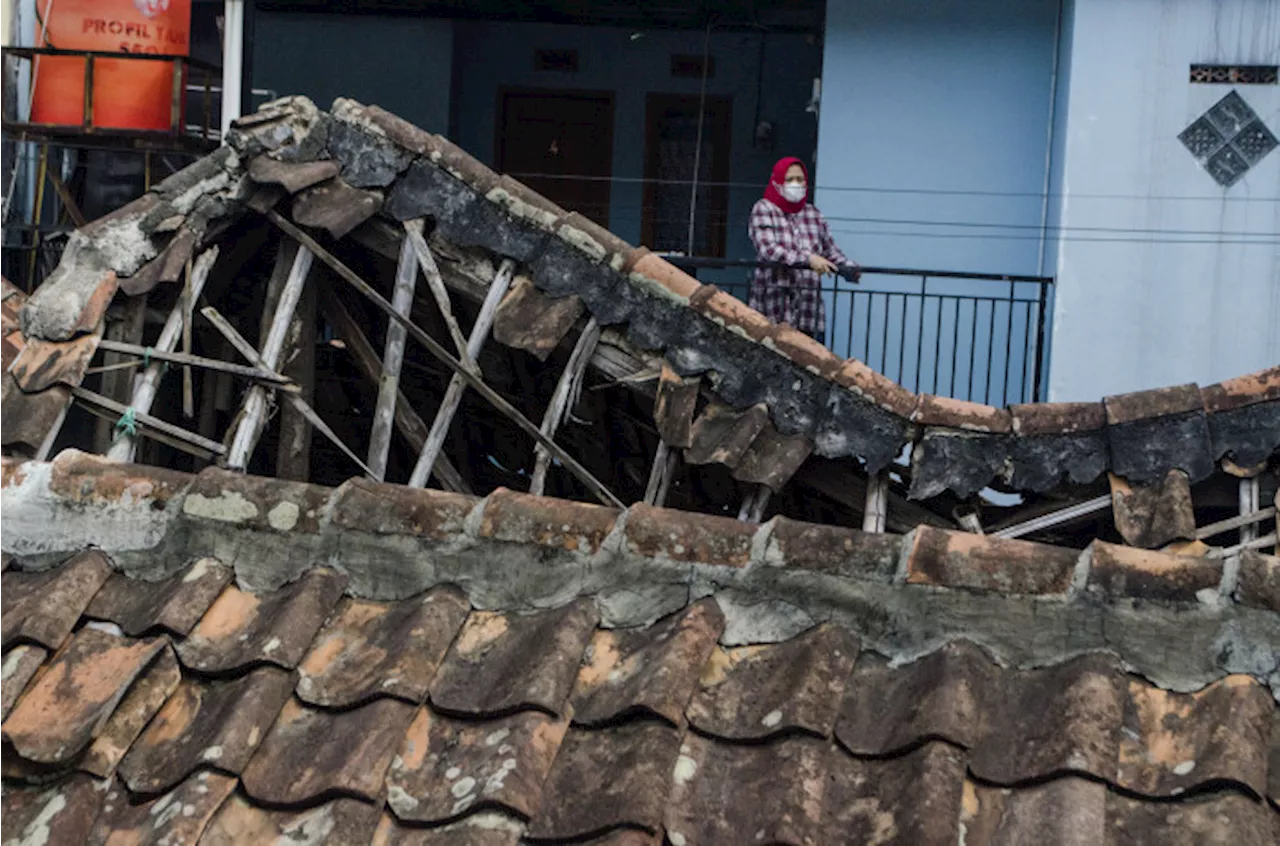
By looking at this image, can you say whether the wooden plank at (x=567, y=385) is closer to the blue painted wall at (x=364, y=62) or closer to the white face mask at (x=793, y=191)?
the white face mask at (x=793, y=191)

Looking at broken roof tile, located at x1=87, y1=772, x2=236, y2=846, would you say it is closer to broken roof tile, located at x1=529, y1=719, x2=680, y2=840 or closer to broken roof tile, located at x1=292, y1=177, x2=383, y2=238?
broken roof tile, located at x1=529, y1=719, x2=680, y2=840

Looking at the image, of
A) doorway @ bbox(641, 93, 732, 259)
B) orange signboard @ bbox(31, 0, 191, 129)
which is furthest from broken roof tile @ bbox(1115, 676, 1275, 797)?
doorway @ bbox(641, 93, 732, 259)

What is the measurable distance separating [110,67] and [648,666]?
39.0 ft

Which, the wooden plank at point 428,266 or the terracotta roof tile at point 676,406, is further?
the wooden plank at point 428,266

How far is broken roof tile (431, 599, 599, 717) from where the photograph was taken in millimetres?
3721

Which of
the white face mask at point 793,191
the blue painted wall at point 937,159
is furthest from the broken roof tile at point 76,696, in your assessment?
the blue painted wall at point 937,159

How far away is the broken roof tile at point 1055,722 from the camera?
3.38 metres

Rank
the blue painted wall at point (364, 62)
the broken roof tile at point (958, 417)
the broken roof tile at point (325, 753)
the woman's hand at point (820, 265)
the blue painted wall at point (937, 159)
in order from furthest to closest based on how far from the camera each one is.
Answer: the blue painted wall at point (364, 62) < the blue painted wall at point (937, 159) < the woman's hand at point (820, 265) < the broken roof tile at point (958, 417) < the broken roof tile at point (325, 753)

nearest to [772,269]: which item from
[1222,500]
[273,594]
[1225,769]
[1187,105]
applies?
[1187,105]

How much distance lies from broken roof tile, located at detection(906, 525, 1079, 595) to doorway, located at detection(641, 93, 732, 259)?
1265 cm

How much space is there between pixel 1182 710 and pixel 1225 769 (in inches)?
10.1

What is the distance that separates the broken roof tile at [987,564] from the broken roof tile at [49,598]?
202 centimetres

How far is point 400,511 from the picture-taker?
4.26 metres

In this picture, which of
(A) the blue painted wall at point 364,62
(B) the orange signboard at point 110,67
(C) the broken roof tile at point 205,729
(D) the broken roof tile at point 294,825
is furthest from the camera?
(A) the blue painted wall at point 364,62
